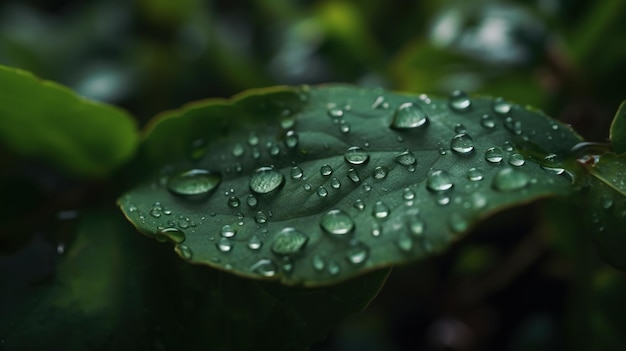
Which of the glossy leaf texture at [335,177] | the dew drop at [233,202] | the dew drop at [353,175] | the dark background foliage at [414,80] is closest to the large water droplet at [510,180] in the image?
the glossy leaf texture at [335,177]

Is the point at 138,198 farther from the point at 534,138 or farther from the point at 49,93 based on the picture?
the point at 534,138

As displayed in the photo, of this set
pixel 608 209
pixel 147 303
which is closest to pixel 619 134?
pixel 608 209

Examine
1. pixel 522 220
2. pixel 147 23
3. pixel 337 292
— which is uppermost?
pixel 337 292

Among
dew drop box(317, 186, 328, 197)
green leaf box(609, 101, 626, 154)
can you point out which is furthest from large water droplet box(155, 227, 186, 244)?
green leaf box(609, 101, 626, 154)

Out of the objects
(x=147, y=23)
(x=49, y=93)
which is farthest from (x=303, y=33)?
(x=49, y=93)

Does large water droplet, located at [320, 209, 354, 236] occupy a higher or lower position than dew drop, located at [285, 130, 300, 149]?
higher

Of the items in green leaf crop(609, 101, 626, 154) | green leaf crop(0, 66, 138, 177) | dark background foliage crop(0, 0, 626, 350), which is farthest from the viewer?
dark background foliage crop(0, 0, 626, 350)

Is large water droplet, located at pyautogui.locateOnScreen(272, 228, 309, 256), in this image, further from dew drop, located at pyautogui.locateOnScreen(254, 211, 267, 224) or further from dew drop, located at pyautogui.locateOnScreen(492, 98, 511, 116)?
dew drop, located at pyautogui.locateOnScreen(492, 98, 511, 116)
